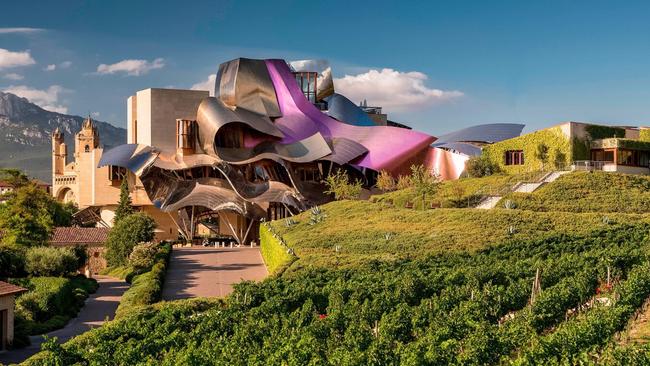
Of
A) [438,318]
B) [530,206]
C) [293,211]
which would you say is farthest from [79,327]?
[293,211]

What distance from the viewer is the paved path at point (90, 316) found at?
2406 cm

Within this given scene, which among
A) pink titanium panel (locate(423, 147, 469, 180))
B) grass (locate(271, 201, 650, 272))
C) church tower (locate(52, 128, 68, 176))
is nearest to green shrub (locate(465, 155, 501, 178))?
pink titanium panel (locate(423, 147, 469, 180))

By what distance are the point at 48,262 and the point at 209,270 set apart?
8010 millimetres

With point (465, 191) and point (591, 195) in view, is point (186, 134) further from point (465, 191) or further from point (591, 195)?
point (591, 195)

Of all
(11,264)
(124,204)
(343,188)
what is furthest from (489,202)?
(124,204)

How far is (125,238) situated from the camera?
47.1 metres

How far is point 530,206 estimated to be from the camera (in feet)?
127

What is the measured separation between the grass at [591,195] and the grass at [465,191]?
9.15 feet

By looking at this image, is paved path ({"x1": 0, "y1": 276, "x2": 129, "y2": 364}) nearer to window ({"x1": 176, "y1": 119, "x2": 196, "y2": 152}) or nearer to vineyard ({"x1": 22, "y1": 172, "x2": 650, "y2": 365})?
vineyard ({"x1": 22, "y1": 172, "x2": 650, "y2": 365})

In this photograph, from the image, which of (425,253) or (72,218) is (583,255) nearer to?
(425,253)

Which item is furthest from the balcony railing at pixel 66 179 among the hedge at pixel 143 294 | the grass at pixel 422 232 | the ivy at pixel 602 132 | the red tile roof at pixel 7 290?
the red tile roof at pixel 7 290

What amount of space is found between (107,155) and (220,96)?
1050 centimetres

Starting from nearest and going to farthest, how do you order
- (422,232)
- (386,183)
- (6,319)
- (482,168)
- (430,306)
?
(430,306)
(6,319)
(422,232)
(482,168)
(386,183)

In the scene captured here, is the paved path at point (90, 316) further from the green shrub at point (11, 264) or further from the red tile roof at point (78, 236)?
the red tile roof at point (78, 236)
